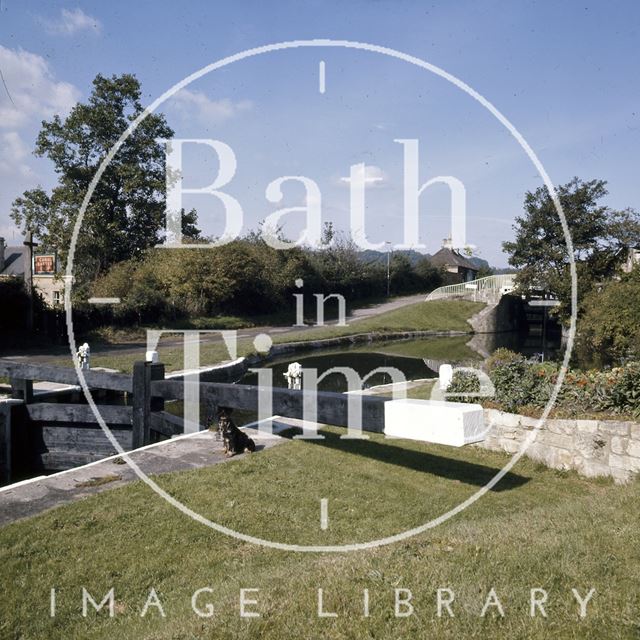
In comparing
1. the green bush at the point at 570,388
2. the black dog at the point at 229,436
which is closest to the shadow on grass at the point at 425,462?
the black dog at the point at 229,436

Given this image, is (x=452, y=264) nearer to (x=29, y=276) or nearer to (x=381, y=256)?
(x=381, y=256)

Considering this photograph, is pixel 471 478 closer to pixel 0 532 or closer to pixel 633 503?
pixel 633 503

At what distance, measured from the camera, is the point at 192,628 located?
3.09 meters

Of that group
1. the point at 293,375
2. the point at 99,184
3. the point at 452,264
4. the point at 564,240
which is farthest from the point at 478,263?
the point at 293,375

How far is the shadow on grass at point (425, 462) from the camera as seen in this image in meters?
7.08

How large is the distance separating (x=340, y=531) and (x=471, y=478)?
106 inches

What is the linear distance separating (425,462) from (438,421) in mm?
4515

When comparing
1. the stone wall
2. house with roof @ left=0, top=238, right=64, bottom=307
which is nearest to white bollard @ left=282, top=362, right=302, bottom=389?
the stone wall

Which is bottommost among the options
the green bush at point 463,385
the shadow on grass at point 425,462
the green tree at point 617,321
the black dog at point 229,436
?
the shadow on grass at point 425,462

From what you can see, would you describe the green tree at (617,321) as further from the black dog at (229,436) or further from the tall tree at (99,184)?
the tall tree at (99,184)

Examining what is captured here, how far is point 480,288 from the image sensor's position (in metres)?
47.6

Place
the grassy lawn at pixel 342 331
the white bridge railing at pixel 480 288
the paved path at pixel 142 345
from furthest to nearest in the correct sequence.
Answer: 1. the white bridge railing at pixel 480 288
2. the paved path at pixel 142 345
3. the grassy lawn at pixel 342 331

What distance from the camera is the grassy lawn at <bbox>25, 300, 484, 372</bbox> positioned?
58.5ft

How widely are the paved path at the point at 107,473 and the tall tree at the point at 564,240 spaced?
2640 centimetres
